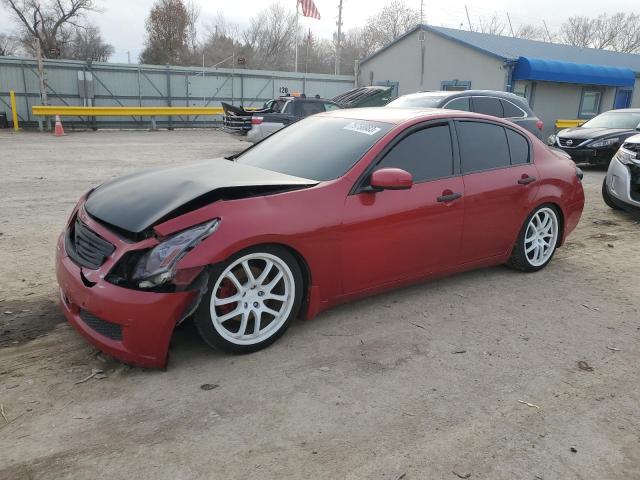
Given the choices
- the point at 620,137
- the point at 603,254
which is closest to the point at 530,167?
the point at 603,254

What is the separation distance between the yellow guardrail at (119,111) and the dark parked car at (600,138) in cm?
1562

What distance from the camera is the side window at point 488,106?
989 cm

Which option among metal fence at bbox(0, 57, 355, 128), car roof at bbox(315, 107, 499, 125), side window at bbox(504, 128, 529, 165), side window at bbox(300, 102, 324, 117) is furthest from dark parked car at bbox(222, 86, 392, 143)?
metal fence at bbox(0, 57, 355, 128)

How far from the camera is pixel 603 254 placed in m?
5.76

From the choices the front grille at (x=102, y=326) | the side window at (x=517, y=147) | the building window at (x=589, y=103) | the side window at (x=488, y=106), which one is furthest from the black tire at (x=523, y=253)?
the building window at (x=589, y=103)

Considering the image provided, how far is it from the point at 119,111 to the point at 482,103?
16559mm

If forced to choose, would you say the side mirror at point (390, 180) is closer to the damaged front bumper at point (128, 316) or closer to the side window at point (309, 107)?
the damaged front bumper at point (128, 316)

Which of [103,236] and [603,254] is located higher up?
[103,236]

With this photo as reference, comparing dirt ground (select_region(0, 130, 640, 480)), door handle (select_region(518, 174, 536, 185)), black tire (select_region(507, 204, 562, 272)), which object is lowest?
dirt ground (select_region(0, 130, 640, 480))

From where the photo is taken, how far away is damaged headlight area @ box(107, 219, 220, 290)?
9.40 feet

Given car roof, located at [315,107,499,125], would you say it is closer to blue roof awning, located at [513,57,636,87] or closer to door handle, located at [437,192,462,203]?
door handle, located at [437,192,462,203]

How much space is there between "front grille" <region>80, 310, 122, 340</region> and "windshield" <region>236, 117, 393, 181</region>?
1.63 meters

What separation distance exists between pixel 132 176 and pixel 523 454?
3.22m

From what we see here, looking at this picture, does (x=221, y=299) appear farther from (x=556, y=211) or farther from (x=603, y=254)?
(x=603, y=254)
